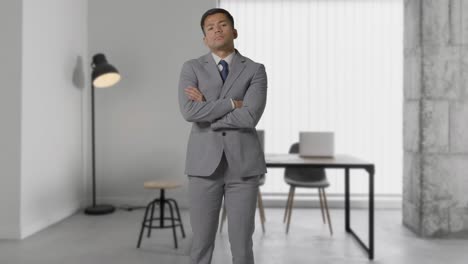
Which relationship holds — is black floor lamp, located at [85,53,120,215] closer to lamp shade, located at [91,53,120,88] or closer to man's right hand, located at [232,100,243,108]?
lamp shade, located at [91,53,120,88]

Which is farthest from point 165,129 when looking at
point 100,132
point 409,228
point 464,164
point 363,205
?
point 464,164

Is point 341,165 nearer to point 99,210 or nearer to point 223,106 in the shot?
point 223,106

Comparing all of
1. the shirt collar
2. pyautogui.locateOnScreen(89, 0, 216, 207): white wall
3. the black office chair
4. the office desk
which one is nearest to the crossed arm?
the shirt collar

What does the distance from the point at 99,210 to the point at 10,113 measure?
5.19 ft

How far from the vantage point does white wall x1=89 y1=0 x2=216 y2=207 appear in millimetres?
5328

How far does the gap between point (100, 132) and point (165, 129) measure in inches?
33.0

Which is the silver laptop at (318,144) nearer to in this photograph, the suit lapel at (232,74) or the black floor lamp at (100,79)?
the suit lapel at (232,74)

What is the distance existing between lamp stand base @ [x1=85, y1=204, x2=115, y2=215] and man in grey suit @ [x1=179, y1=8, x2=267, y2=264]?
10.3ft

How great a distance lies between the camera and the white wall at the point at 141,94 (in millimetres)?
5328

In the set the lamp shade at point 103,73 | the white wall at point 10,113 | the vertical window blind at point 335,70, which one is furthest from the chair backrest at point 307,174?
the white wall at point 10,113

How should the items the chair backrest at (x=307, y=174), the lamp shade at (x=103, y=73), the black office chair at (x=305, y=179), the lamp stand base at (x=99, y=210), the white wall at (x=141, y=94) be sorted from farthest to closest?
the white wall at (x=141, y=94)
the lamp stand base at (x=99, y=210)
the lamp shade at (x=103, y=73)
the chair backrest at (x=307, y=174)
the black office chair at (x=305, y=179)

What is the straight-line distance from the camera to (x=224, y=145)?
2094 millimetres

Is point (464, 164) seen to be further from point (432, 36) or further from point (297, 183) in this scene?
point (297, 183)

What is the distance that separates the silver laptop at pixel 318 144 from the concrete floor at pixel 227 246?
0.80m
